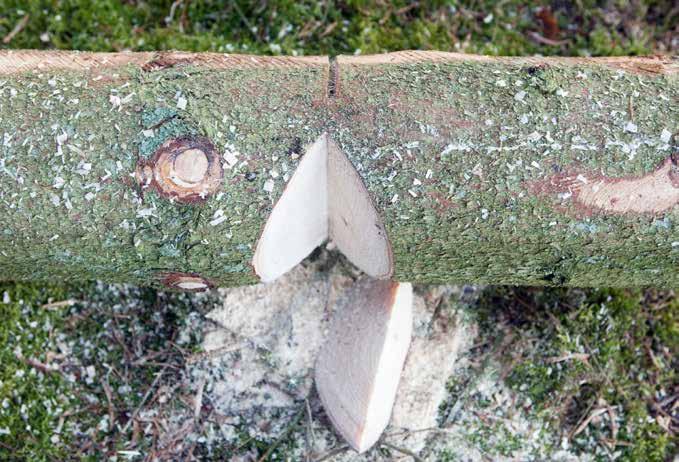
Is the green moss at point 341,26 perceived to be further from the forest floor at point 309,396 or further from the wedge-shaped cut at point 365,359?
the wedge-shaped cut at point 365,359

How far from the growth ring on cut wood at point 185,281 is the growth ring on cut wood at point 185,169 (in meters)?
0.25

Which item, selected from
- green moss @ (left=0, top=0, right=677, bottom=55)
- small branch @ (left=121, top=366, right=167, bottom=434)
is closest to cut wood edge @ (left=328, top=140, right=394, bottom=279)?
small branch @ (left=121, top=366, right=167, bottom=434)

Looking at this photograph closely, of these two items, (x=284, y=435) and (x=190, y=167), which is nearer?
(x=190, y=167)

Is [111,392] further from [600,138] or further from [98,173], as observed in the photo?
[600,138]

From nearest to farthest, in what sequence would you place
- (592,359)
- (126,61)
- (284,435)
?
(126,61)
(284,435)
(592,359)

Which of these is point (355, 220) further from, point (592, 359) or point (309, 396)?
point (592, 359)

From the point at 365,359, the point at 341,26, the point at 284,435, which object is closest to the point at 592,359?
the point at 365,359

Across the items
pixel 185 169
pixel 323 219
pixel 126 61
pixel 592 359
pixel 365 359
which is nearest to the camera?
pixel 185 169

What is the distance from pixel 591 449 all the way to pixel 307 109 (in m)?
1.63

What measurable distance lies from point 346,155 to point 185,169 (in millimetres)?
404

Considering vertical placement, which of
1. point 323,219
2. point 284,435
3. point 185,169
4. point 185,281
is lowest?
point 284,435

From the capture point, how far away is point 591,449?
232 cm

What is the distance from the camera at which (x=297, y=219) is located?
5.86 ft

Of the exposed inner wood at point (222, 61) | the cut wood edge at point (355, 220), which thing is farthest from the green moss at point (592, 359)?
the exposed inner wood at point (222, 61)
